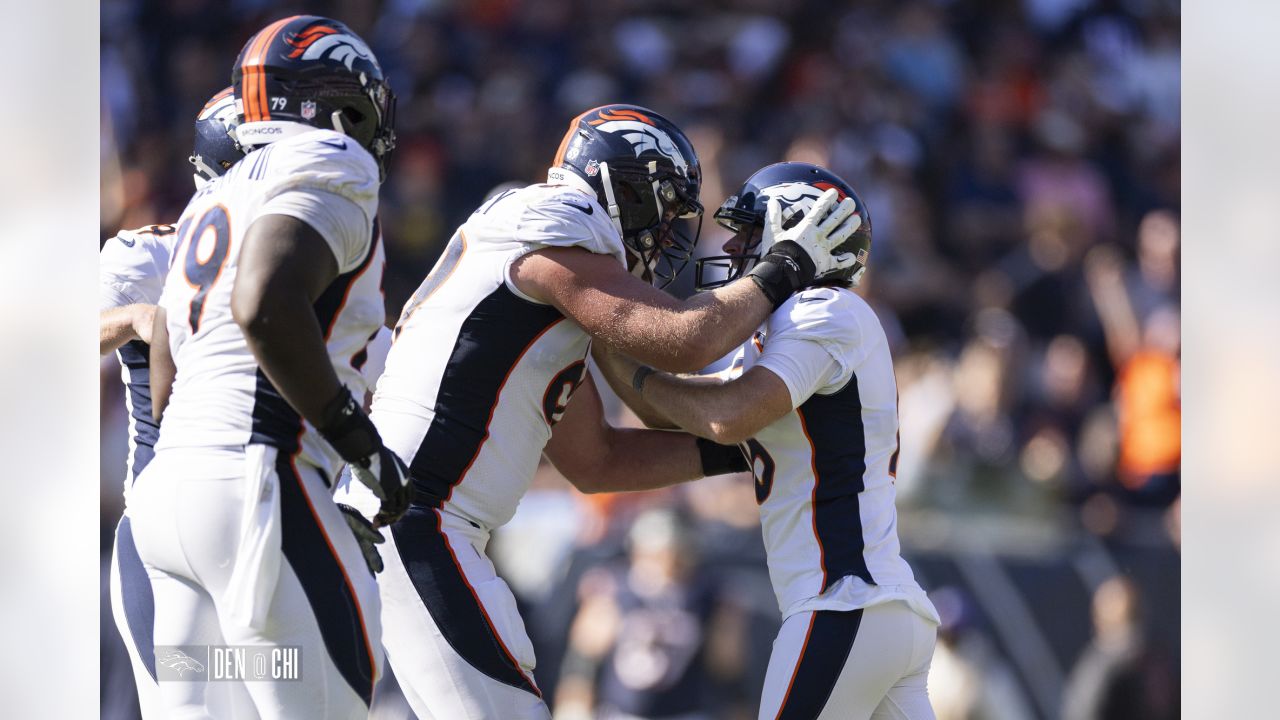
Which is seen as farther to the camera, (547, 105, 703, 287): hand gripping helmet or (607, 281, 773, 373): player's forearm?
(547, 105, 703, 287): hand gripping helmet

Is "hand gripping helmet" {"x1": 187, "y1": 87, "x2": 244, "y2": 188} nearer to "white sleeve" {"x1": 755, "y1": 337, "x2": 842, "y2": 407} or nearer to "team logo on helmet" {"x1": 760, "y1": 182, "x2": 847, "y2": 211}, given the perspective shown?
"team logo on helmet" {"x1": 760, "y1": 182, "x2": 847, "y2": 211}

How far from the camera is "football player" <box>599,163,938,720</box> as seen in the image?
9.41ft

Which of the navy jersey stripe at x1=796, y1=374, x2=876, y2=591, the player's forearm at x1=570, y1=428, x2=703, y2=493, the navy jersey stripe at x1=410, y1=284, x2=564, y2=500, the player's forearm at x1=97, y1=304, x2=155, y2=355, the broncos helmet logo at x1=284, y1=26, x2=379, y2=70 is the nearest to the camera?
the broncos helmet logo at x1=284, y1=26, x2=379, y2=70

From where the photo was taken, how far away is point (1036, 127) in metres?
6.02

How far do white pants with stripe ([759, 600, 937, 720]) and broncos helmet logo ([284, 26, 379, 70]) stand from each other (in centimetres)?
151

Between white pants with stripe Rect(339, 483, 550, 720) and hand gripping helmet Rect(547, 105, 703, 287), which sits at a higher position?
hand gripping helmet Rect(547, 105, 703, 287)

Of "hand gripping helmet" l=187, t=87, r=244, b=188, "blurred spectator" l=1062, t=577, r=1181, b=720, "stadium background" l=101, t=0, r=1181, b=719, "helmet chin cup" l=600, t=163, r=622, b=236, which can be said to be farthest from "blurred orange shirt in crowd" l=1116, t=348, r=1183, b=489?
"hand gripping helmet" l=187, t=87, r=244, b=188

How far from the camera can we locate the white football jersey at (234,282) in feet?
7.86

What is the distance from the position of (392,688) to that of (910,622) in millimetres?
3024
